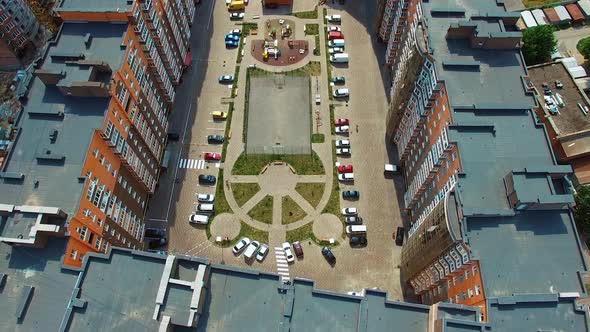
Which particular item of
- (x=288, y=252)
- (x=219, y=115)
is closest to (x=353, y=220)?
(x=288, y=252)

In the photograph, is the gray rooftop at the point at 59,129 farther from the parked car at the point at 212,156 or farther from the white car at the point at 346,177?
the white car at the point at 346,177

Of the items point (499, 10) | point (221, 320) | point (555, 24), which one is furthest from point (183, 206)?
point (555, 24)

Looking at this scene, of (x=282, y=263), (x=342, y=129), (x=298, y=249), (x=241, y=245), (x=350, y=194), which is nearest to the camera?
(x=282, y=263)

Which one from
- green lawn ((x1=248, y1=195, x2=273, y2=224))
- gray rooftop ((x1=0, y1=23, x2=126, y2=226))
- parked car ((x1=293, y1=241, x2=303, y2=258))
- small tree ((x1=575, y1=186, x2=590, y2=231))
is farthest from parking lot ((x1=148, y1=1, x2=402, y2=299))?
small tree ((x1=575, y1=186, x2=590, y2=231))

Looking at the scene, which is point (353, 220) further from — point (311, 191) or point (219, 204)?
point (219, 204)

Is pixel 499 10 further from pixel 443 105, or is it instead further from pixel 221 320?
pixel 221 320

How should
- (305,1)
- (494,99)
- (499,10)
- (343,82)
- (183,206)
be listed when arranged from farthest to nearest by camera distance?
(305,1)
(343,82)
(183,206)
(499,10)
(494,99)
